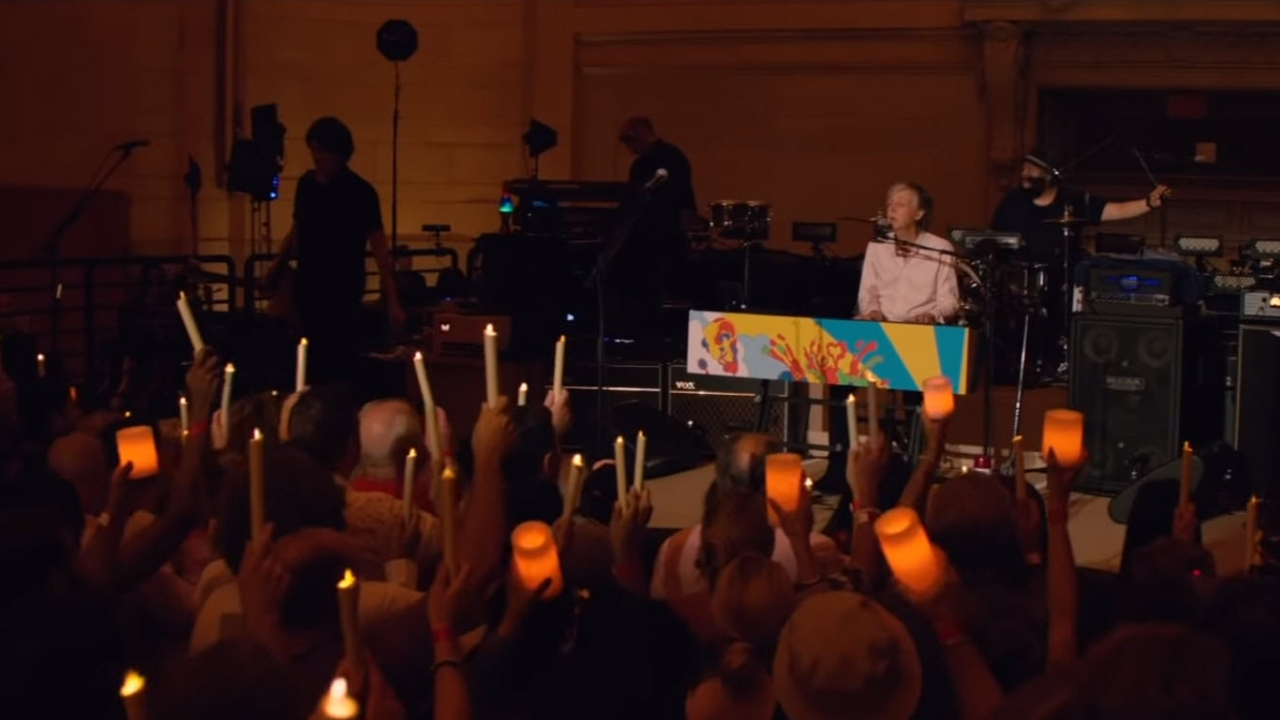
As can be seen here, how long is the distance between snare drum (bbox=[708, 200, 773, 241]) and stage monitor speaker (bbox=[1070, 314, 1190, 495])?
5.45ft

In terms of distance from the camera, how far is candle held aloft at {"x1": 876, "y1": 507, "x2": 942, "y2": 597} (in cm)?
237

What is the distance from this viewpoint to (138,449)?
10.8ft

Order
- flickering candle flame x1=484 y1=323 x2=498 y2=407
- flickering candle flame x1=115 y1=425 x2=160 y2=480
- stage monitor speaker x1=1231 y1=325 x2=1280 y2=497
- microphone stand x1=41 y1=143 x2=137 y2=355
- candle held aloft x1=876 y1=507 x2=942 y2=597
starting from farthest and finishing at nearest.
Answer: microphone stand x1=41 y1=143 x2=137 y2=355, stage monitor speaker x1=1231 y1=325 x2=1280 y2=497, flickering candle flame x1=115 y1=425 x2=160 y2=480, flickering candle flame x1=484 y1=323 x2=498 y2=407, candle held aloft x1=876 y1=507 x2=942 y2=597

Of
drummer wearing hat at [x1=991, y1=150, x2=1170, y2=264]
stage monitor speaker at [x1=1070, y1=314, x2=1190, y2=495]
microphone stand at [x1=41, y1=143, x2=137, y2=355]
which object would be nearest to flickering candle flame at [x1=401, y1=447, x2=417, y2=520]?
stage monitor speaker at [x1=1070, y1=314, x2=1190, y2=495]

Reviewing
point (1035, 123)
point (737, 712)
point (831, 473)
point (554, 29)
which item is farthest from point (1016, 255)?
point (737, 712)

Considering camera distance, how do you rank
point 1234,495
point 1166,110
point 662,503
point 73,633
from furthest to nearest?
point 1166,110, point 662,503, point 1234,495, point 73,633

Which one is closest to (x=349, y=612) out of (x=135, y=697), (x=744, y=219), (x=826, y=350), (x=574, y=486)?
(x=135, y=697)

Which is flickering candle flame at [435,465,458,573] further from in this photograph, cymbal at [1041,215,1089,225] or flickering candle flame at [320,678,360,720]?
cymbal at [1041,215,1089,225]

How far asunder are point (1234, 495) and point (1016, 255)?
5.90ft

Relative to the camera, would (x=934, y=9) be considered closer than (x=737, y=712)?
No

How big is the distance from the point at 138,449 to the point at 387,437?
72 cm

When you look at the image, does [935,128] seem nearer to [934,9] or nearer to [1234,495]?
[934,9]

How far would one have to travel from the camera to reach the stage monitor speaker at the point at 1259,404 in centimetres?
687

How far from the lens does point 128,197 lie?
11.2 meters
